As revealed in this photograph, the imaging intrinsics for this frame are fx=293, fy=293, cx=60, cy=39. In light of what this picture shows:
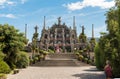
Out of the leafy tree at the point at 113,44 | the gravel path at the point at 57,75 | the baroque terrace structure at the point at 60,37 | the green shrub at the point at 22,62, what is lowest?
the gravel path at the point at 57,75

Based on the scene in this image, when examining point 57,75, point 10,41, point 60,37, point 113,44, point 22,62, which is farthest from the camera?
point 60,37

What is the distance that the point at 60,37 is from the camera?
105m

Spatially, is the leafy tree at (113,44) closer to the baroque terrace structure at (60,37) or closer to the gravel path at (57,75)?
the gravel path at (57,75)

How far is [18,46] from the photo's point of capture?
2964cm

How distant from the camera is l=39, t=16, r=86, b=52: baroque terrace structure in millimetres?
95188

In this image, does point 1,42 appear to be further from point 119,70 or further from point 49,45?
point 49,45

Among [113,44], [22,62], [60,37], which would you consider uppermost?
[60,37]

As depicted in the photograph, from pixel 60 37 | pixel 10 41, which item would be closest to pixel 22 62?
pixel 10 41

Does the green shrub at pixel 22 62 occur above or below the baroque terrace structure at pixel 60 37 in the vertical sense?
below

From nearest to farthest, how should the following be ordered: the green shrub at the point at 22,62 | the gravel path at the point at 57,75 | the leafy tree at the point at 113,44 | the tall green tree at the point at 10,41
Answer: the leafy tree at the point at 113,44
the gravel path at the point at 57,75
the tall green tree at the point at 10,41
the green shrub at the point at 22,62

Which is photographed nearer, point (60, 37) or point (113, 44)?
point (113, 44)

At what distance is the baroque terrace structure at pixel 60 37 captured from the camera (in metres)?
95.2

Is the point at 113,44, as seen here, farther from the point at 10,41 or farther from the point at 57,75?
the point at 10,41

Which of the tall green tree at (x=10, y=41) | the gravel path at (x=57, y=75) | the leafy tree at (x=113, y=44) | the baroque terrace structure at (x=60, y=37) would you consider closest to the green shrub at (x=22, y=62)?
the tall green tree at (x=10, y=41)
